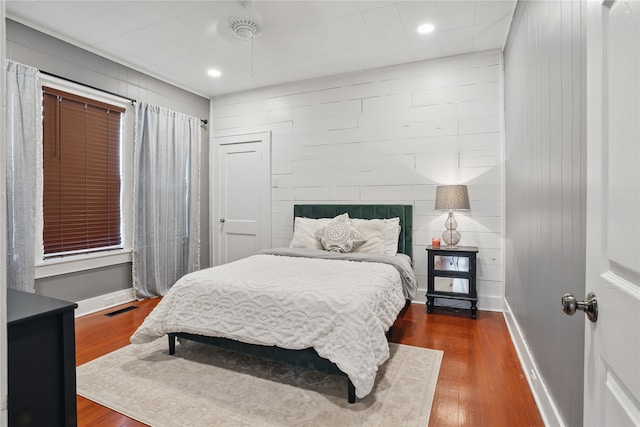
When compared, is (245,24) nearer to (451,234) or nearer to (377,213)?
(377,213)

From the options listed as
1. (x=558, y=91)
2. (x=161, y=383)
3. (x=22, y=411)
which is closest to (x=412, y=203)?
(x=558, y=91)

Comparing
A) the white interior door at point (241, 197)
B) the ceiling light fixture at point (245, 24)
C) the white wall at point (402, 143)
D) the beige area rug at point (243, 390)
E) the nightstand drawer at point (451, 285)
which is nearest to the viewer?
the beige area rug at point (243, 390)

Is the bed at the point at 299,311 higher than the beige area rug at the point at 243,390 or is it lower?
higher

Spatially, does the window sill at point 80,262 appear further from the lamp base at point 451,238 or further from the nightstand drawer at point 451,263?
the lamp base at point 451,238

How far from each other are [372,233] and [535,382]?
1.95 meters

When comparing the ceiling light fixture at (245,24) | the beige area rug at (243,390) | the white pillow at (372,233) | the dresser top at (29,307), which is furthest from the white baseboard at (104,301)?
the ceiling light fixture at (245,24)

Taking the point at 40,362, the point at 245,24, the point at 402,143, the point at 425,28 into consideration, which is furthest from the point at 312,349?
the point at 425,28

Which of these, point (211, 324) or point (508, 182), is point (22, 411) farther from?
point (508, 182)

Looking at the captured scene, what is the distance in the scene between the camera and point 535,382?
6.62 ft

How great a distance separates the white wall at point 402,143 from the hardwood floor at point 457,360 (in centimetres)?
67

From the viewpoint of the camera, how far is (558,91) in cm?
159

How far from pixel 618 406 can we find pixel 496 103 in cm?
349

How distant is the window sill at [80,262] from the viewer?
126 inches

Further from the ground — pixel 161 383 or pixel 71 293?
pixel 71 293
